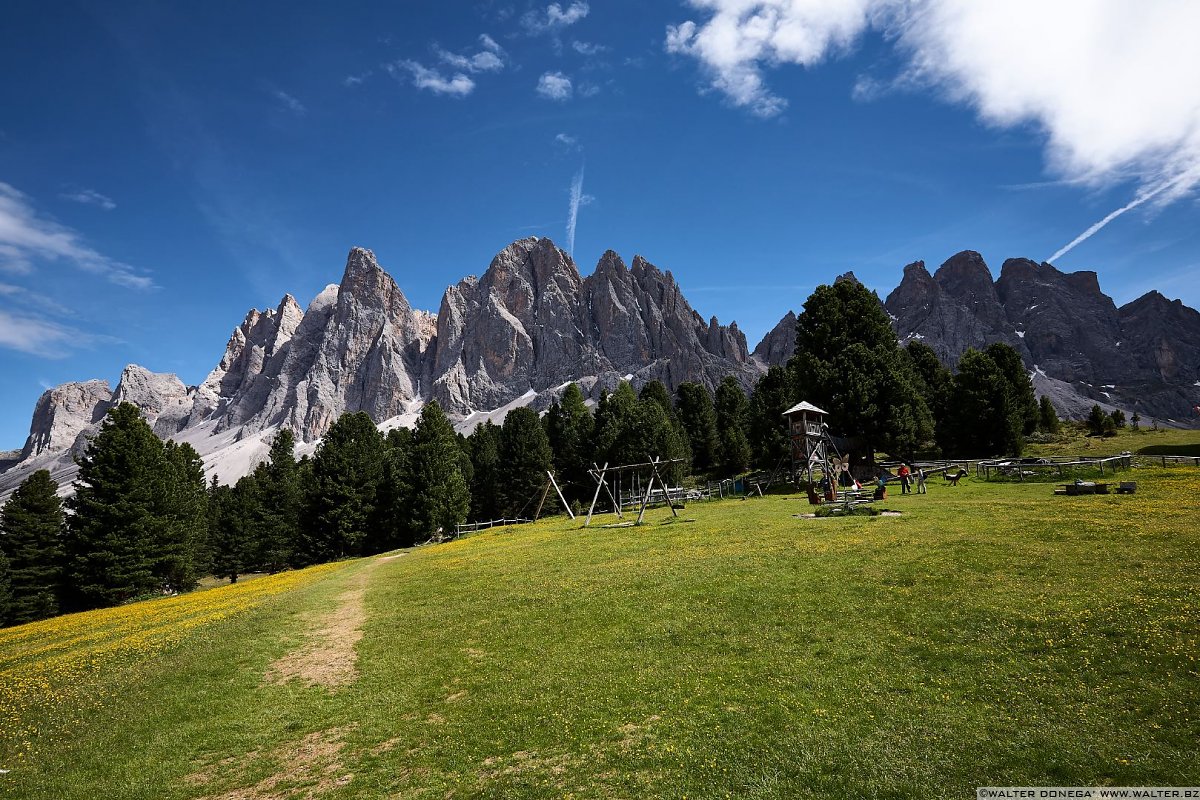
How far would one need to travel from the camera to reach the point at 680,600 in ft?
55.2

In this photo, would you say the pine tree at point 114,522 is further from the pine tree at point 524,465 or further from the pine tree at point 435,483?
the pine tree at point 524,465

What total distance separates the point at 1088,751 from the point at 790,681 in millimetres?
4600

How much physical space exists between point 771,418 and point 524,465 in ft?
119

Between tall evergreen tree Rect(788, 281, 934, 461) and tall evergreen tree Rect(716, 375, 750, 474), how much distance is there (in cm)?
2645

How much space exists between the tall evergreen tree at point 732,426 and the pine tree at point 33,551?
79466 mm

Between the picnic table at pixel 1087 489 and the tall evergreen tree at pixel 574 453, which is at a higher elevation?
the tall evergreen tree at pixel 574 453

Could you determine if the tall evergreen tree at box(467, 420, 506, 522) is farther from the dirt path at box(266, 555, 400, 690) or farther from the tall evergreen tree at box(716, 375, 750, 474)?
the dirt path at box(266, 555, 400, 690)

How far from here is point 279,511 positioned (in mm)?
79500

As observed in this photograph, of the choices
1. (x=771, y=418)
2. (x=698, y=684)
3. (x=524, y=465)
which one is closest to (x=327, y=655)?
(x=698, y=684)

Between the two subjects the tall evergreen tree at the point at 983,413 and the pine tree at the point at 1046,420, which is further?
the pine tree at the point at 1046,420

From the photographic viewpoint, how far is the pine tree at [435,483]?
193 feet

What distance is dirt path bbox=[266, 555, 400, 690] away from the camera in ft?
48.6

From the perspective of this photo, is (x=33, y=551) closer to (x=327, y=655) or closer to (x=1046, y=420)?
(x=327, y=655)

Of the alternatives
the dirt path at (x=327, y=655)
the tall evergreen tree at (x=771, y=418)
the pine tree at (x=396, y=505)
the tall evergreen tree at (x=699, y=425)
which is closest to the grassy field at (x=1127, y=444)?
the tall evergreen tree at (x=771, y=418)
